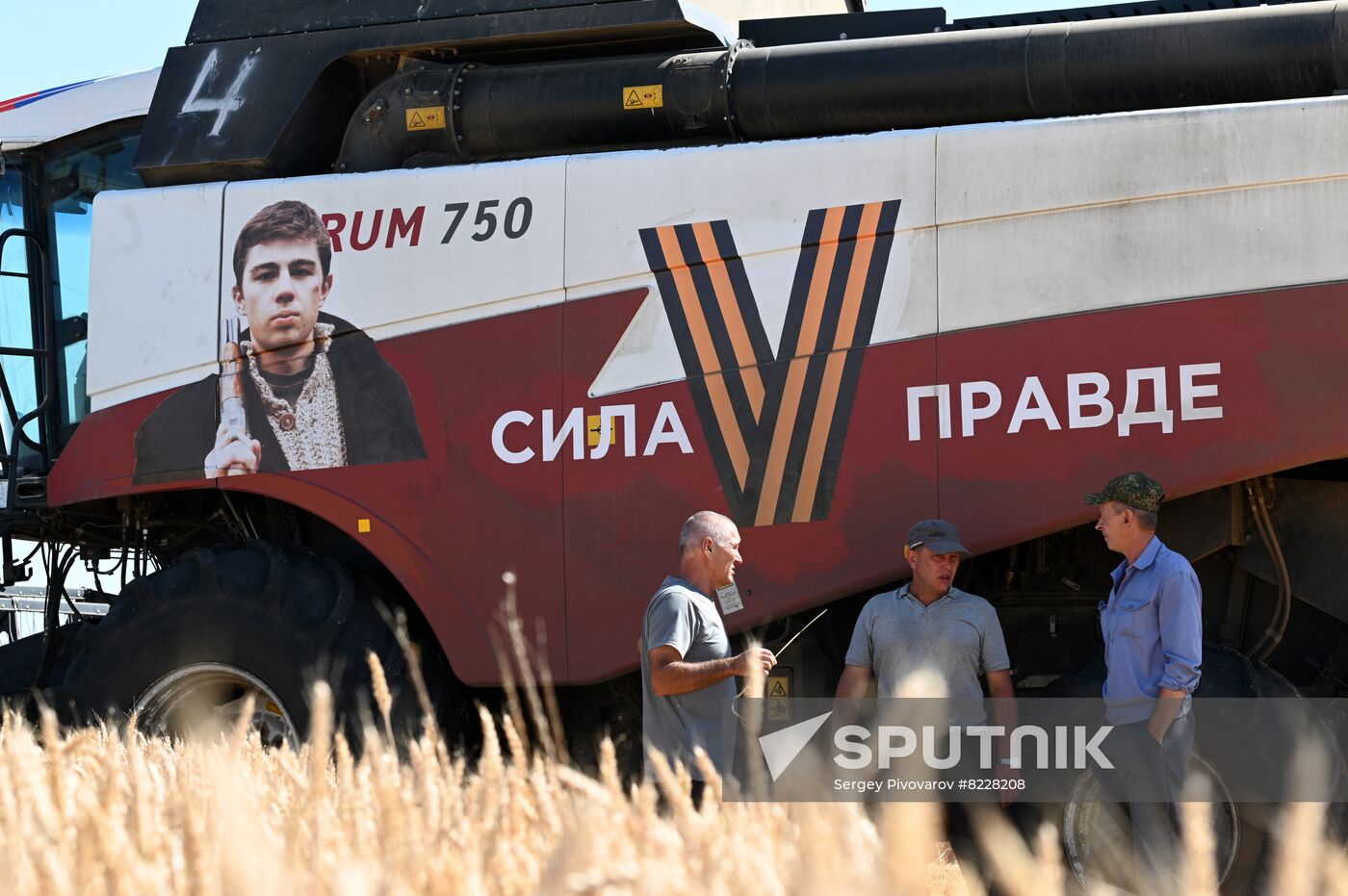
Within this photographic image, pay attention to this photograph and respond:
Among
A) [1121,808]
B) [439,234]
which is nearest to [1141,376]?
[1121,808]

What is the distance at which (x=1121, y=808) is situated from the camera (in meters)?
4.96

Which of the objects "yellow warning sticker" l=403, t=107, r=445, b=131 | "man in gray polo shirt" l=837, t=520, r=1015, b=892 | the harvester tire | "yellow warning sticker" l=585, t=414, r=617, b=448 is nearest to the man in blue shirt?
"man in gray polo shirt" l=837, t=520, r=1015, b=892

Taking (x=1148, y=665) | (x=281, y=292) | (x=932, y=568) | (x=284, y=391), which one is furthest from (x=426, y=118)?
(x=1148, y=665)

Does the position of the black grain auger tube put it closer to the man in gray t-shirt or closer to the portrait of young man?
the portrait of young man

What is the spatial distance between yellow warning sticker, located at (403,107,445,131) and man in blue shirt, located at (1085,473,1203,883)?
3.02 metres

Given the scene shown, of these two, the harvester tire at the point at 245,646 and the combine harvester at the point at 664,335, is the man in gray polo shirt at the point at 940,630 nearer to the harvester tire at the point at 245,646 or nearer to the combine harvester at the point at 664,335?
the combine harvester at the point at 664,335

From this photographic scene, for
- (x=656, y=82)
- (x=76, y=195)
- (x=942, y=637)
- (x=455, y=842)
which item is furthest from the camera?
(x=76, y=195)

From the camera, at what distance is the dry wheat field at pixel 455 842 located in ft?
6.23

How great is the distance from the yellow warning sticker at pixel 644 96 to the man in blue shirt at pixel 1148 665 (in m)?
2.32

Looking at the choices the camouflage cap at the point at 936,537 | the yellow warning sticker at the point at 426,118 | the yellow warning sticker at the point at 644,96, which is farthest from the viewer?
the yellow warning sticker at the point at 426,118

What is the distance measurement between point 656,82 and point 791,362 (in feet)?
4.32

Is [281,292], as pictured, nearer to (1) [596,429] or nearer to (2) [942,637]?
(1) [596,429]

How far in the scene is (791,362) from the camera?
218 inches

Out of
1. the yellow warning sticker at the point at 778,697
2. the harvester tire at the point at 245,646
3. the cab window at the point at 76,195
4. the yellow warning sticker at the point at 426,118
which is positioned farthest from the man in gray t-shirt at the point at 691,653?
the cab window at the point at 76,195
